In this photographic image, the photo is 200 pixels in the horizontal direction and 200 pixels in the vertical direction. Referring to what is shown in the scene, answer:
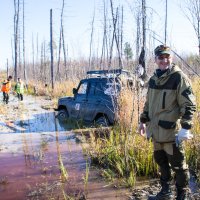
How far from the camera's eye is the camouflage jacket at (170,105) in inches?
151

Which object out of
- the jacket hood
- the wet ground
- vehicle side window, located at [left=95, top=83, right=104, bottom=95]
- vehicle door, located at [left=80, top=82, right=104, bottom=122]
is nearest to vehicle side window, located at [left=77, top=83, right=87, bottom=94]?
vehicle door, located at [left=80, top=82, right=104, bottom=122]

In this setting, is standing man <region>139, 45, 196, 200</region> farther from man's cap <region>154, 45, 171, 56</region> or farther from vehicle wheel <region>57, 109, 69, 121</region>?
vehicle wheel <region>57, 109, 69, 121</region>

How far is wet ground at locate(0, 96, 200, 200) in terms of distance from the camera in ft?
15.8

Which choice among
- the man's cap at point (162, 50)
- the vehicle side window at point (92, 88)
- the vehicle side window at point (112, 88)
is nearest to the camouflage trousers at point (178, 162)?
the man's cap at point (162, 50)

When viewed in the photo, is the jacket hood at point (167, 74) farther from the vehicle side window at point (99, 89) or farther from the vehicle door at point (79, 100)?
the vehicle door at point (79, 100)

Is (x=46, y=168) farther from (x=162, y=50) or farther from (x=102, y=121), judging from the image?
(x=102, y=121)

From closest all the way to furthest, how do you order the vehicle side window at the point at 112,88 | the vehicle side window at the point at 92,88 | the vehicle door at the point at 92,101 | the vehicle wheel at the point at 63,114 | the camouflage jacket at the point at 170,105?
the camouflage jacket at the point at 170,105
the vehicle side window at the point at 112,88
the vehicle door at the point at 92,101
the vehicle side window at the point at 92,88
the vehicle wheel at the point at 63,114

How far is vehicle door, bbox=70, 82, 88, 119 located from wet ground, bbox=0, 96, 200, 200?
3.33 feet

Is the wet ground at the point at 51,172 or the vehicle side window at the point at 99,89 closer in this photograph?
the wet ground at the point at 51,172

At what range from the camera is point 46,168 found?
6.25 metres

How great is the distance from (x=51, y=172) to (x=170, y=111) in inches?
113

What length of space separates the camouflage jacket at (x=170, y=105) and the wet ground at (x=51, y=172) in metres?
1.10

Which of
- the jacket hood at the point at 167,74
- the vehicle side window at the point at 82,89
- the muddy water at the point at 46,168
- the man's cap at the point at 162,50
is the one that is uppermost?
the man's cap at the point at 162,50

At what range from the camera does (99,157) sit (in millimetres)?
6348
